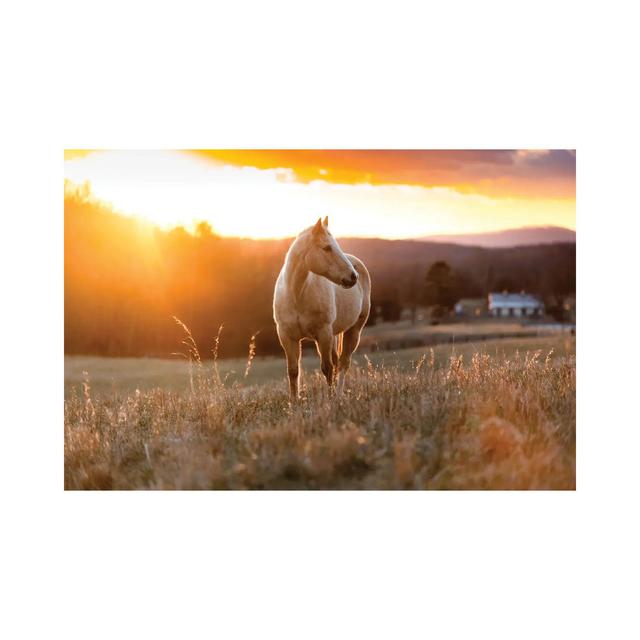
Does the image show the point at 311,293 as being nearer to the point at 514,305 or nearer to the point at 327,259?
the point at 327,259

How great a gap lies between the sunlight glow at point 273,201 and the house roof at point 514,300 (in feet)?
3.00

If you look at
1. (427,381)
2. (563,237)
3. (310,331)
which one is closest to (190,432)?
(310,331)

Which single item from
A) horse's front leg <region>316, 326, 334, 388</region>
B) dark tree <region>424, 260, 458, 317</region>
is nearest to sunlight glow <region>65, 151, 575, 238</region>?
dark tree <region>424, 260, 458, 317</region>

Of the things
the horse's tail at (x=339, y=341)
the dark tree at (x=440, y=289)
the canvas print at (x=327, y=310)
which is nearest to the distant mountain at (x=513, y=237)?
the canvas print at (x=327, y=310)

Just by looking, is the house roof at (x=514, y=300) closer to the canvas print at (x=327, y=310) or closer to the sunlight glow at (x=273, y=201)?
the canvas print at (x=327, y=310)

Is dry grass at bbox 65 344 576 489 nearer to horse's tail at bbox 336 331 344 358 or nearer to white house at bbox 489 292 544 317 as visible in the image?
white house at bbox 489 292 544 317

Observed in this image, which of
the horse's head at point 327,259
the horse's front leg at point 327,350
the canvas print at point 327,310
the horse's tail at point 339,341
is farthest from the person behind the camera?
the horse's tail at point 339,341

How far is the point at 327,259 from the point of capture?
6.12 m

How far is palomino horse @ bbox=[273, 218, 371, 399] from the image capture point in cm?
611

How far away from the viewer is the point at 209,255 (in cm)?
741

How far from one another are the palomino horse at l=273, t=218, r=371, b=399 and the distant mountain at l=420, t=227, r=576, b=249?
1.16 meters

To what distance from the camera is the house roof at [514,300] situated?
6.78 metres

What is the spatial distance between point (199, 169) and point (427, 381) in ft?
10.0

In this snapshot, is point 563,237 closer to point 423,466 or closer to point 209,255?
point 423,466
